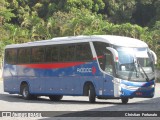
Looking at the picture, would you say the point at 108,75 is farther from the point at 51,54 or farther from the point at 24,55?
the point at 24,55

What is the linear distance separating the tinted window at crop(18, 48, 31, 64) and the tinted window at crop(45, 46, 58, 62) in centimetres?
179

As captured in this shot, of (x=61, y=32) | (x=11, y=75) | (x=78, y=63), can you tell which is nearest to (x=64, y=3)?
(x=61, y=32)

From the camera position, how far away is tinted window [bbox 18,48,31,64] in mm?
24875

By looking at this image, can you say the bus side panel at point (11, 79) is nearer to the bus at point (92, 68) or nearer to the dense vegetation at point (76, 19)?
the bus at point (92, 68)

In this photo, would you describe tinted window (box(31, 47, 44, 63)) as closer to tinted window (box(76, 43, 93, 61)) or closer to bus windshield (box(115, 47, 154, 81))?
tinted window (box(76, 43, 93, 61))

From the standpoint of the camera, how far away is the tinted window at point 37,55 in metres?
23.8

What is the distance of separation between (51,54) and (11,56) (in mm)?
4257

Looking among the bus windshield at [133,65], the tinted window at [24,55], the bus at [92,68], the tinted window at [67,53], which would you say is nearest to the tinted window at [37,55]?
the bus at [92,68]

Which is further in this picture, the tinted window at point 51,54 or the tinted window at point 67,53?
the tinted window at point 51,54

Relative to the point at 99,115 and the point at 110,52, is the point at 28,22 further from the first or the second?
the point at 99,115

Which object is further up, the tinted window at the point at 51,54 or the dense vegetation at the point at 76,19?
the dense vegetation at the point at 76,19

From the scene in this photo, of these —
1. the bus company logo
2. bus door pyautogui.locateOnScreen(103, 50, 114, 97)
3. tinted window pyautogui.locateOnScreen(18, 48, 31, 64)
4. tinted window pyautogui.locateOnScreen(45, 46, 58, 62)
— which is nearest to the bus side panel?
tinted window pyautogui.locateOnScreen(18, 48, 31, 64)

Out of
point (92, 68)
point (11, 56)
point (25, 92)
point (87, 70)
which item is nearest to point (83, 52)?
point (87, 70)

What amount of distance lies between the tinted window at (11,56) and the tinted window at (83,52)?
5.84 m
